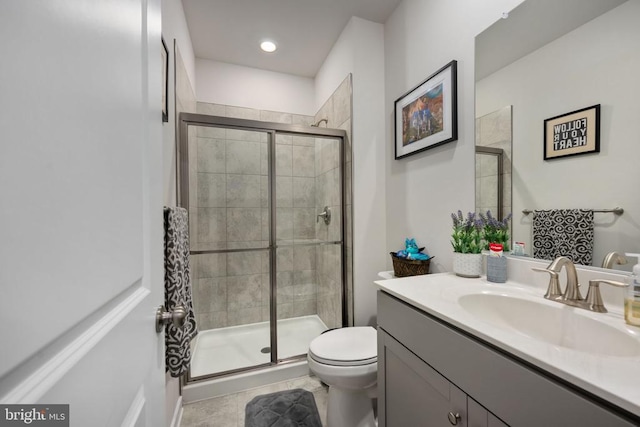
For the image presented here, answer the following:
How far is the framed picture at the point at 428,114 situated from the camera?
4.35ft

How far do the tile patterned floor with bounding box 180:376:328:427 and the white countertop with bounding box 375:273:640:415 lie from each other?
42.8 inches

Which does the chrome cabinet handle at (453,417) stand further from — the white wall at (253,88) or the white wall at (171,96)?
the white wall at (253,88)

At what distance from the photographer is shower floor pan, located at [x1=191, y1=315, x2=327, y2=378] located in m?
1.86

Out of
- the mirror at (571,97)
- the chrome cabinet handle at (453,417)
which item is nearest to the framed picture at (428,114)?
the mirror at (571,97)

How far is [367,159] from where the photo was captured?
1905 mm

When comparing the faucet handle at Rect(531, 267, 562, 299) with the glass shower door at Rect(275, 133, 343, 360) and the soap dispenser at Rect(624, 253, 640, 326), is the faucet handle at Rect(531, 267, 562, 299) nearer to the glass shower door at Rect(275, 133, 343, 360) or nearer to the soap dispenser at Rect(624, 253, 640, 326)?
the soap dispenser at Rect(624, 253, 640, 326)

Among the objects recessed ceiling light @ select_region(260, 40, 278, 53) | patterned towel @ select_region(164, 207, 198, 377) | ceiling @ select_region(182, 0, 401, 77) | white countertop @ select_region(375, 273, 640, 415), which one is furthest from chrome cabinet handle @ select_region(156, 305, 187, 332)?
recessed ceiling light @ select_region(260, 40, 278, 53)

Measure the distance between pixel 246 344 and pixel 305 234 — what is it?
102cm

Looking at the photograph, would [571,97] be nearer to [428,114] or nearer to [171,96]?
[428,114]

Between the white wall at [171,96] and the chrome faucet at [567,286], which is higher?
the white wall at [171,96]

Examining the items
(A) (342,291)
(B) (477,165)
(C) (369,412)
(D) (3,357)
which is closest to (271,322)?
(A) (342,291)

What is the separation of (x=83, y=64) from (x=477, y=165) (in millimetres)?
1394

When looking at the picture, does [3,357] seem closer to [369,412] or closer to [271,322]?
[369,412]

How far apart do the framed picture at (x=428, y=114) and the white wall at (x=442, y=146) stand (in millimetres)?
38
